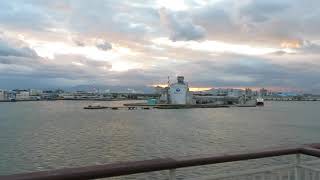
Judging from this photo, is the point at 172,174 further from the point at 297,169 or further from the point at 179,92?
the point at 179,92

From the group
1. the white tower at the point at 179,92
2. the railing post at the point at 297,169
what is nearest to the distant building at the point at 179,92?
the white tower at the point at 179,92

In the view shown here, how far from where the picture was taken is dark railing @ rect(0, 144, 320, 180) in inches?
118

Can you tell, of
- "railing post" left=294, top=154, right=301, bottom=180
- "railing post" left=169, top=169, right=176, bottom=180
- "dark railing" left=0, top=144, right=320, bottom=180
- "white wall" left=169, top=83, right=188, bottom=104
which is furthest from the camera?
"white wall" left=169, top=83, right=188, bottom=104

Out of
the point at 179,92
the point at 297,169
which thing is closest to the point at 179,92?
the point at 179,92

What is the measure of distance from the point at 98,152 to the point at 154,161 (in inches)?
1350

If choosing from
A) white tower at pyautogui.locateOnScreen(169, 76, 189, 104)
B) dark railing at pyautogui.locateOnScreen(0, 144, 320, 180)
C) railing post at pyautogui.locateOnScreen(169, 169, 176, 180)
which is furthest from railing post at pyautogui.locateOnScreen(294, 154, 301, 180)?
white tower at pyautogui.locateOnScreen(169, 76, 189, 104)

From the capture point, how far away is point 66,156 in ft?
112

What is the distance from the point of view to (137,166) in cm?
345

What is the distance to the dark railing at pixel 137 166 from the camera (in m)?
3.00

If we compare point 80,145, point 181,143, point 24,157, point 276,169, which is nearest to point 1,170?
point 24,157

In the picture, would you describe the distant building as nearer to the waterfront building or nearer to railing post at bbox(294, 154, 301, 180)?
the waterfront building

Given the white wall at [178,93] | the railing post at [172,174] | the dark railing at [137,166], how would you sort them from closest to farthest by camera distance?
the dark railing at [137,166] < the railing post at [172,174] < the white wall at [178,93]

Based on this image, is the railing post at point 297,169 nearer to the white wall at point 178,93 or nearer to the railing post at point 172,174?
the railing post at point 172,174

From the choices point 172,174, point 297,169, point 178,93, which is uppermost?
point 178,93
